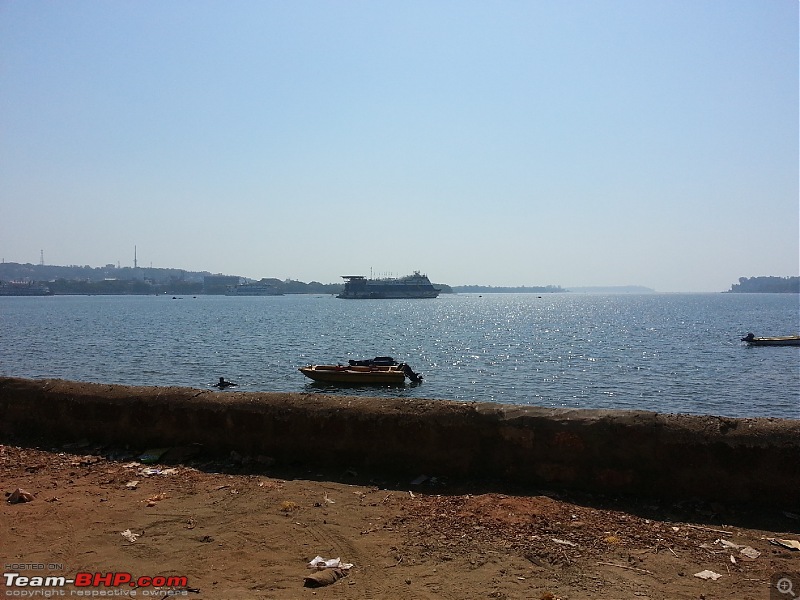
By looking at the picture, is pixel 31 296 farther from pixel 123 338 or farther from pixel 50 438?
pixel 50 438

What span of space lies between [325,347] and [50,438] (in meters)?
34.0

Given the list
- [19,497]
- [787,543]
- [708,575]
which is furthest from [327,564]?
[787,543]

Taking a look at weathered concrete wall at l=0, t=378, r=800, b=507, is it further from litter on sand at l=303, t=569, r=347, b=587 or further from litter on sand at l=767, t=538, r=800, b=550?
litter on sand at l=303, t=569, r=347, b=587

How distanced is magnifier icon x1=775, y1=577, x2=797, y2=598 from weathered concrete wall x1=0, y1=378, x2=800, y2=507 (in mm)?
1201

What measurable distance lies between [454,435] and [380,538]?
4.69 ft

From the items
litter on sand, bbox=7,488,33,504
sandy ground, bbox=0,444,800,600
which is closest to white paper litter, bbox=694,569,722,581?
sandy ground, bbox=0,444,800,600

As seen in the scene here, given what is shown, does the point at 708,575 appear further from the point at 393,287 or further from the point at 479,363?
the point at 393,287

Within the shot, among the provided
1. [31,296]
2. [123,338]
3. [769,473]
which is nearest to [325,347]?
[123,338]

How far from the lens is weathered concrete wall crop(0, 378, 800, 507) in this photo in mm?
4434

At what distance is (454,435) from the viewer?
505 centimetres

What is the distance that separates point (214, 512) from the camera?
4.26m

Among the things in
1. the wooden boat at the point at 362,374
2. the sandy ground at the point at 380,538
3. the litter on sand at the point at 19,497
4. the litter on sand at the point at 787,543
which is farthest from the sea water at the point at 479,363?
the litter on sand at the point at 19,497

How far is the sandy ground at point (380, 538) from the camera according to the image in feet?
10.5

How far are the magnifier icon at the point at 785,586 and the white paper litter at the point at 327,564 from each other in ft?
8.06
